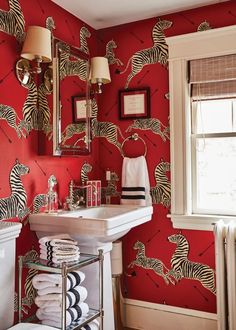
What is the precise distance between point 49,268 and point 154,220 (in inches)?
45.3

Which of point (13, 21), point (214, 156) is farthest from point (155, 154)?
point (13, 21)

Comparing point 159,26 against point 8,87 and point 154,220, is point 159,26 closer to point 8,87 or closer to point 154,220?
point 8,87

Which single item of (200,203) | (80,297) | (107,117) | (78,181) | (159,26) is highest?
(159,26)

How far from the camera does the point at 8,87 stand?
2.08 meters

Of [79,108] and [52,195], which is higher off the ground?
[79,108]

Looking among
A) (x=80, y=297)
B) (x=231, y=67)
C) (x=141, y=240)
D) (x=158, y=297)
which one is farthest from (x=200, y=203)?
(x=80, y=297)

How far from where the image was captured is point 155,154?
278cm

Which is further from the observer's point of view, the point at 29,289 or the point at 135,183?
the point at 135,183

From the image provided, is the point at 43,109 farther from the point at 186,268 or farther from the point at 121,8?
the point at 186,268

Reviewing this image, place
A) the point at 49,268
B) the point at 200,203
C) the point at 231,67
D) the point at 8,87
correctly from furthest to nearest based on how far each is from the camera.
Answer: the point at 200,203, the point at 231,67, the point at 8,87, the point at 49,268

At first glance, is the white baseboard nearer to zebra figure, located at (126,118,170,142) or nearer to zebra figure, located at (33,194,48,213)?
zebra figure, located at (33,194,48,213)

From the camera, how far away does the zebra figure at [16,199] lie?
203 cm

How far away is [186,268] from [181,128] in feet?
3.61

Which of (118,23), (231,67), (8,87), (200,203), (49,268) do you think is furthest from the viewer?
(118,23)
